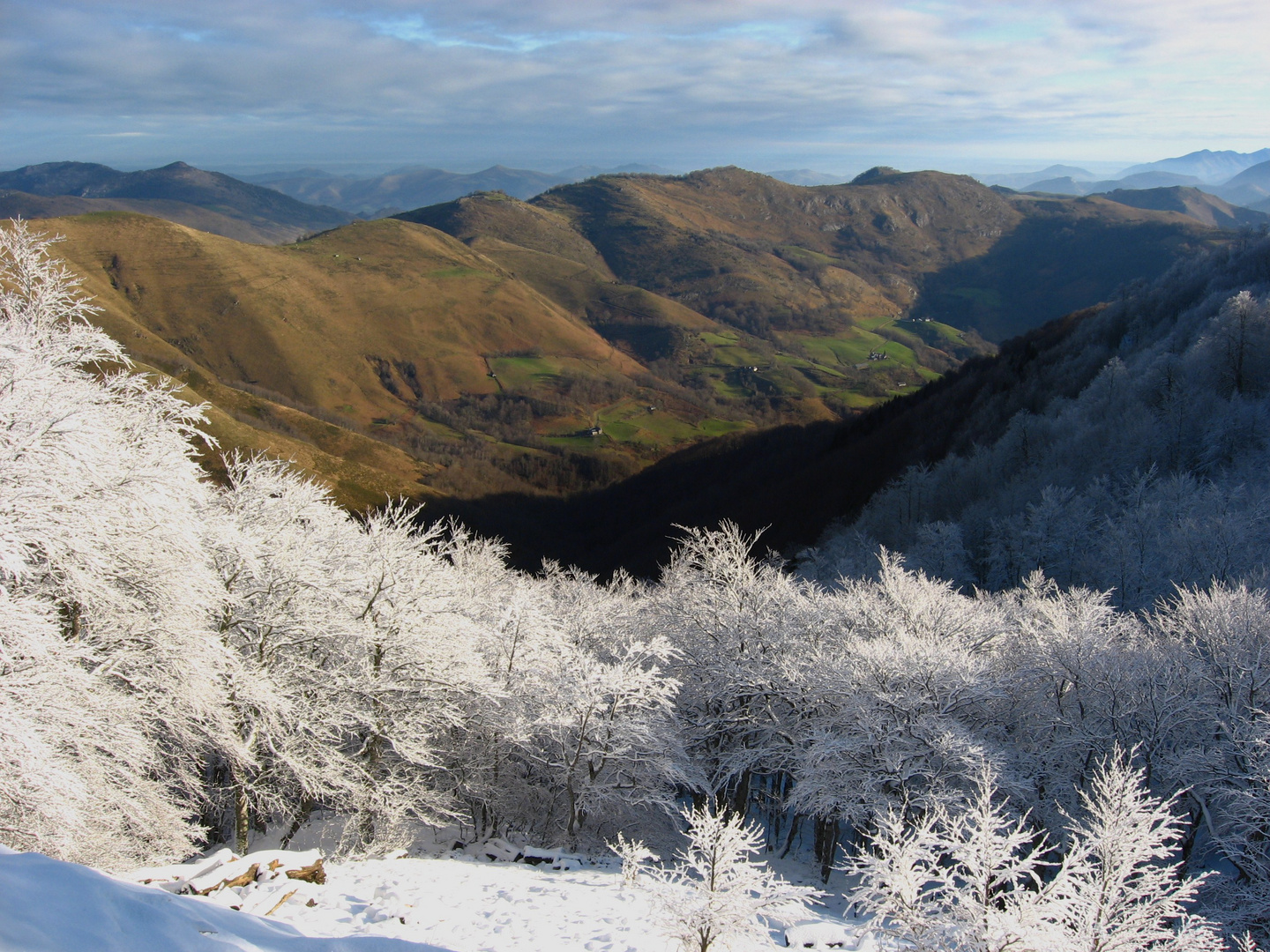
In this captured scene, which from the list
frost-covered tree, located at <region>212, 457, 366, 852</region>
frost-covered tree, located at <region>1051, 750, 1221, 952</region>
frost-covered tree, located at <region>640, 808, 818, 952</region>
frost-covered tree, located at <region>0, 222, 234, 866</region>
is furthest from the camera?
frost-covered tree, located at <region>212, 457, 366, 852</region>

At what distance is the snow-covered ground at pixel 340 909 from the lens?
25.1 feet

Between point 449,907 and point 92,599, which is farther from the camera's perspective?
point 92,599

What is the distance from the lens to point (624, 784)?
2362cm

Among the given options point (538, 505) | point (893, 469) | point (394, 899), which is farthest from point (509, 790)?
point (538, 505)

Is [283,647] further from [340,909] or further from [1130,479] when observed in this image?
[1130,479]

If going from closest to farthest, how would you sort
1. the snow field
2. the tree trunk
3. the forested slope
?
the snow field < the tree trunk < the forested slope

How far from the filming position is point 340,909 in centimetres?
1312

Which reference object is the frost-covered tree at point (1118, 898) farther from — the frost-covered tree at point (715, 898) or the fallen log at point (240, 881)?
the fallen log at point (240, 881)

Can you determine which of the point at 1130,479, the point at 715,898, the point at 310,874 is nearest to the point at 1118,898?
the point at 715,898

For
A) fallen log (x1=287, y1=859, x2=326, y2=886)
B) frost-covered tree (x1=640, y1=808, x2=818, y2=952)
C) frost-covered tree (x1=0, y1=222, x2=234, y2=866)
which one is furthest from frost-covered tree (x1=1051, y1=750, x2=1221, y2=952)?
frost-covered tree (x1=0, y1=222, x2=234, y2=866)

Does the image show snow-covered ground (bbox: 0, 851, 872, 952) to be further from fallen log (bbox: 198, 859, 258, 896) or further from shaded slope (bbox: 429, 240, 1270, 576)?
shaded slope (bbox: 429, 240, 1270, 576)

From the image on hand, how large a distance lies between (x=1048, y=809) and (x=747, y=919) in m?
16.4

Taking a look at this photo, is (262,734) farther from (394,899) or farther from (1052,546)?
(1052,546)

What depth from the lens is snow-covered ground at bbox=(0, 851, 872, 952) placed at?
765 centimetres
